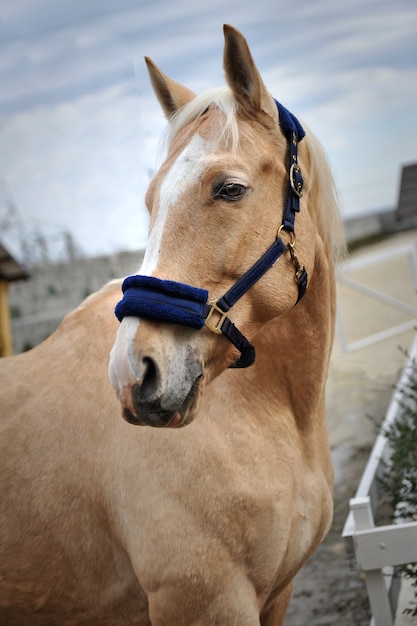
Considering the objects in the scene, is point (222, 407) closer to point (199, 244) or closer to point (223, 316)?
point (223, 316)

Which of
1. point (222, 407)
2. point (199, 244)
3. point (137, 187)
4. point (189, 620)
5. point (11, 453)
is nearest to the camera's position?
point (199, 244)

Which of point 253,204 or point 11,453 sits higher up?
point 253,204

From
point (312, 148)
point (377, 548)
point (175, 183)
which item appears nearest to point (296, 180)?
point (312, 148)

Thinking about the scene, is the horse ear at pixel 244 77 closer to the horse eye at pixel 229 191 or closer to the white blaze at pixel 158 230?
the white blaze at pixel 158 230

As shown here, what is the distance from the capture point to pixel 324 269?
241 centimetres

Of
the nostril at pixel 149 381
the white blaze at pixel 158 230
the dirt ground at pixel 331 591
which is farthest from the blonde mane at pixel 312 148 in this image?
the dirt ground at pixel 331 591

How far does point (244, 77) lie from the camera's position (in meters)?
2.08

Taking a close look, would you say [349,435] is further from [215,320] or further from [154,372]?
[154,372]

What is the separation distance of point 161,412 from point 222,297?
0.38 m

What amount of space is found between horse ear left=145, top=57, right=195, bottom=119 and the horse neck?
712mm

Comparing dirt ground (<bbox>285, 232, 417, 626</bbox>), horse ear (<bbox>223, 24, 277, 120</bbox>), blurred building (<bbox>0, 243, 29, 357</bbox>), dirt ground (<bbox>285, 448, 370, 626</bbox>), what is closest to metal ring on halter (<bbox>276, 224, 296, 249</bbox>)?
horse ear (<bbox>223, 24, 277, 120</bbox>)

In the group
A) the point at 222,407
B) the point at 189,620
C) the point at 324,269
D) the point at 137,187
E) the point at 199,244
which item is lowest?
the point at 137,187

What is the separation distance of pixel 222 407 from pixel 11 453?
2.63 feet

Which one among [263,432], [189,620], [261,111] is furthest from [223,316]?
[189,620]
